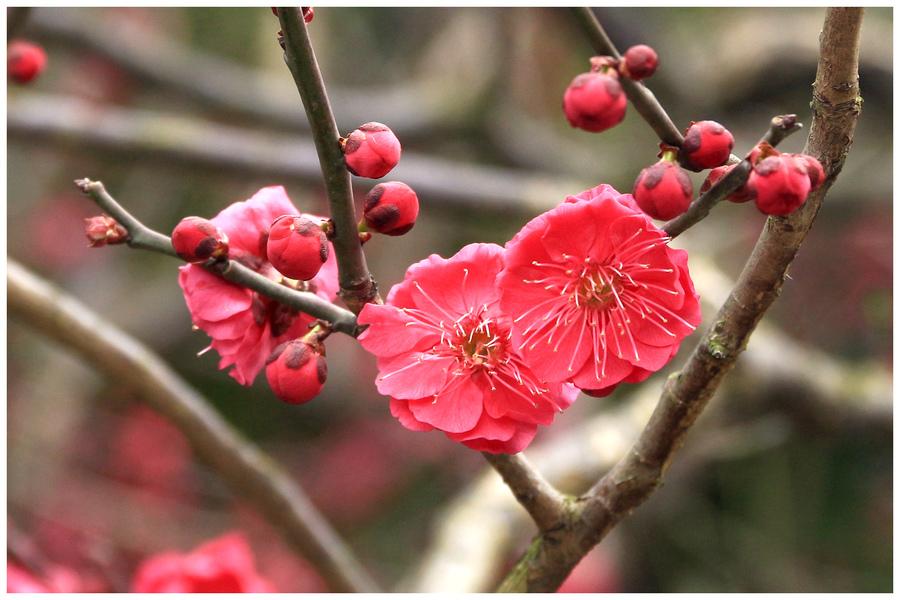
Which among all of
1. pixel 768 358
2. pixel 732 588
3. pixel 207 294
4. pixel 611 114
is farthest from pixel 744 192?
pixel 732 588

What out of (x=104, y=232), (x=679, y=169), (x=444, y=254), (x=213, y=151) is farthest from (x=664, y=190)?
(x=444, y=254)

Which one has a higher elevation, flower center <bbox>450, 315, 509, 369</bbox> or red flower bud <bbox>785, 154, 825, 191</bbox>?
flower center <bbox>450, 315, 509, 369</bbox>

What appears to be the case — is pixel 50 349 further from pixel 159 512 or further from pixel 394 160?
pixel 394 160

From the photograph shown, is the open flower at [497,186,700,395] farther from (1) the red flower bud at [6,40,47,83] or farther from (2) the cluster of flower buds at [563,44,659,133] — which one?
(1) the red flower bud at [6,40,47,83]

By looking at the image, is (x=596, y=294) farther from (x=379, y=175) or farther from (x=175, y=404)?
(x=175, y=404)

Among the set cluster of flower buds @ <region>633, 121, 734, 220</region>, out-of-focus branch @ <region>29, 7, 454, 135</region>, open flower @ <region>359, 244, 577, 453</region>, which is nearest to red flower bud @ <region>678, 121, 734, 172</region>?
cluster of flower buds @ <region>633, 121, 734, 220</region>

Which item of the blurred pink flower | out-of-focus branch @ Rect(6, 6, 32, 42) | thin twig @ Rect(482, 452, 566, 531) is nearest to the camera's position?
thin twig @ Rect(482, 452, 566, 531)
